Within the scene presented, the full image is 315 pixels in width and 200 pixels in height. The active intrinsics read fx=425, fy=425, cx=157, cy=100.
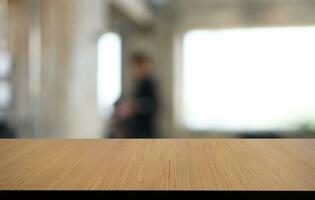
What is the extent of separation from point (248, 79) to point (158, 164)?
659 centimetres

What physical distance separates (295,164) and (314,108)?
6.67 meters

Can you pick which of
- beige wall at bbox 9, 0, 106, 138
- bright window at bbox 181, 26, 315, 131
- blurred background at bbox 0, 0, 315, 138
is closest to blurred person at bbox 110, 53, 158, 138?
beige wall at bbox 9, 0, 106, 138

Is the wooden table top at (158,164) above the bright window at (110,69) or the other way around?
the other way around

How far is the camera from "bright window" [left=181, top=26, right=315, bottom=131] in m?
6.68

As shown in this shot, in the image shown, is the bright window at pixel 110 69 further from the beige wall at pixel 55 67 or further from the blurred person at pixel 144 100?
the blurred person at pixel 144 100

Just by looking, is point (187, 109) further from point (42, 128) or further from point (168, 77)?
point (42, 128)

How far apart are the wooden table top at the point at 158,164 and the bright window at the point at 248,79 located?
20.7 feet

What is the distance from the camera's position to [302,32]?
21.7ft

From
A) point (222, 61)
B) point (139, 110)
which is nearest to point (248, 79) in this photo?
point (222, 61)

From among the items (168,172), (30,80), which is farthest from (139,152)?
(30,80)

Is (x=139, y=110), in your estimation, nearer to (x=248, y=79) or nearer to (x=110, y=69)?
(x=110, y=69)

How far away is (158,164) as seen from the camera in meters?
0.40

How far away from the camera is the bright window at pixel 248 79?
6676 millimetres

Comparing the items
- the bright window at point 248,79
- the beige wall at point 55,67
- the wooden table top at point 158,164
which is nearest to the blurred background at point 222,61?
the bright window at point 248,79
